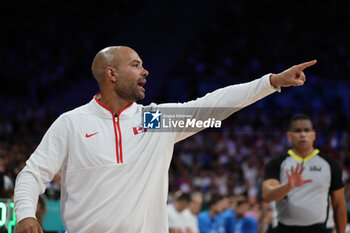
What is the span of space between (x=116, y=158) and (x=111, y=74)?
597 millimetres

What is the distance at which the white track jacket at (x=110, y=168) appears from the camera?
3621 millimetres

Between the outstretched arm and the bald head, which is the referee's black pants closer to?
the outstretched arm

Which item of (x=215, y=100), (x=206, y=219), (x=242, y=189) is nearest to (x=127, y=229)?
(x=215, y=100)

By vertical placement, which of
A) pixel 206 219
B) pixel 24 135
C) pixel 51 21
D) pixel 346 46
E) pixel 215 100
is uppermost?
pixel 51 21

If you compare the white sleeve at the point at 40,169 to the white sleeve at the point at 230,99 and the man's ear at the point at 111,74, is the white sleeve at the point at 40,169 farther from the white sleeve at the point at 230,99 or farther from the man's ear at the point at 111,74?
the white sleeve at the point at 230,99

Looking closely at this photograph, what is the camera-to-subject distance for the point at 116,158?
147 inches

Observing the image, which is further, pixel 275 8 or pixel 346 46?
pixel 275 8

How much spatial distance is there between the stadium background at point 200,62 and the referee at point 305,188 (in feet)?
30.2

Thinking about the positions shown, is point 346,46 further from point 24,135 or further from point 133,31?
point 24,135

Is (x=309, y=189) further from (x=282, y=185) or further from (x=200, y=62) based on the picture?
(x=200, y=62)

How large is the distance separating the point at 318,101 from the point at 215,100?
16970 millimetres

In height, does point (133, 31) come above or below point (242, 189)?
above

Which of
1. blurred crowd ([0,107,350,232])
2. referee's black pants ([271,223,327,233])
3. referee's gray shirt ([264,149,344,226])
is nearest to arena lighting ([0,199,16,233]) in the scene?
referee's gray shirt ([264,149,344,226])

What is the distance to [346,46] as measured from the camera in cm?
2147
